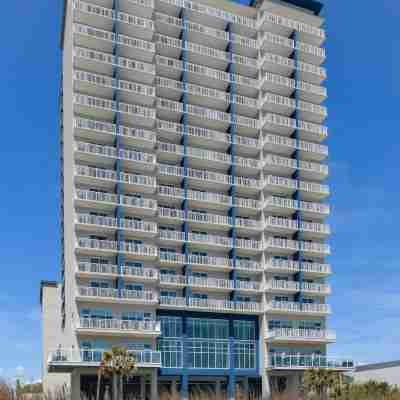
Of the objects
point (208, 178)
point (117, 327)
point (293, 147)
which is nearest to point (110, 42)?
point (208, 178)

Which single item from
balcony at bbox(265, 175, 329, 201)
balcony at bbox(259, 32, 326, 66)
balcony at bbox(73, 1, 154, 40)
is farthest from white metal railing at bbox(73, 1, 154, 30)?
balcony at bbox(265, 175, 329, 201)

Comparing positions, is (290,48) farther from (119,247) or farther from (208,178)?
(119,247)

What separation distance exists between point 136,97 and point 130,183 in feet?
33.4

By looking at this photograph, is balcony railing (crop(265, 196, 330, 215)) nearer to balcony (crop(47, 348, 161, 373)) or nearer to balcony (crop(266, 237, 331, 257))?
balcony (crop(266, 237, 331, 257))

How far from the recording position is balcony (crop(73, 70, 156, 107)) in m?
70.1

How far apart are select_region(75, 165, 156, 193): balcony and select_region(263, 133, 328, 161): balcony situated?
52.7 ft

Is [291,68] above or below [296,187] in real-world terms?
above

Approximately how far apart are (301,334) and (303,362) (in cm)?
310

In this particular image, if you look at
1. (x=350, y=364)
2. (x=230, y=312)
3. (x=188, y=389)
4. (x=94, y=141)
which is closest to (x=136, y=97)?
(x=94, y=141)

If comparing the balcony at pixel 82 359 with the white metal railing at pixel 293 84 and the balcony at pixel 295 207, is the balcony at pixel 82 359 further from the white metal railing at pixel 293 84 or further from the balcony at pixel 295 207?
the white metal railing at pixel 293 84

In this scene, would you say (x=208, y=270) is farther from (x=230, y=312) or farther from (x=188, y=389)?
(x=188, y=389)

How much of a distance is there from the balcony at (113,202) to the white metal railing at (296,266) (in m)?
15.4

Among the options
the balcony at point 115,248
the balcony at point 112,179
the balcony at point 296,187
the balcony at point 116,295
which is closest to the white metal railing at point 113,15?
the balcony at point 112,179

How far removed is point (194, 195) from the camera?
7394 cm
